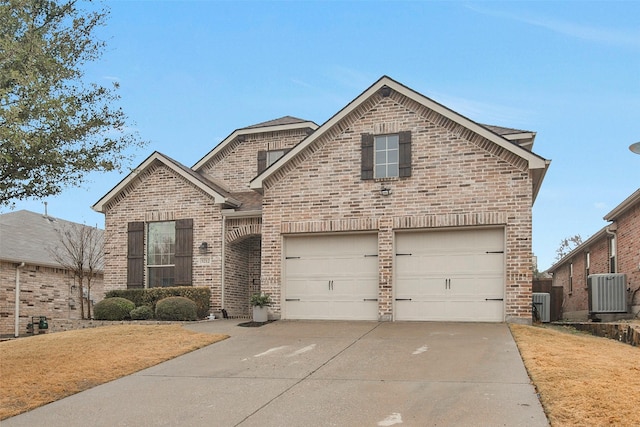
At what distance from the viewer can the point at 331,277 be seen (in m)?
16.3

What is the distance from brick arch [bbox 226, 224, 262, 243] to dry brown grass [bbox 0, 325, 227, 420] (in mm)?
4263

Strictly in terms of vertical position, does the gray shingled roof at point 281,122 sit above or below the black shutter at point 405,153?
above

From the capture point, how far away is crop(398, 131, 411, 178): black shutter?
15742 mm

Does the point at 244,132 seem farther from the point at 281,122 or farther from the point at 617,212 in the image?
the point at 617,212

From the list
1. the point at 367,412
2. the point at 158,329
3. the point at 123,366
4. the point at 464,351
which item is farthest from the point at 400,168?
the point at 367,412

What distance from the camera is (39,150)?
1065 cm

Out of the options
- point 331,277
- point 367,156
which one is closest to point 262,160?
point 367,156

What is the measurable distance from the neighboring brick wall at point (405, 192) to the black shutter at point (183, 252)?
325cm

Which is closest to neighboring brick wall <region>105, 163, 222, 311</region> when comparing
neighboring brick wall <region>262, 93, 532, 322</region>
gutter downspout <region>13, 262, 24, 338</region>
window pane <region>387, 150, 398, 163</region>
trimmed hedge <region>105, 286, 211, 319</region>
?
trimmed hedge <region>105, 286, 211, 319</region>

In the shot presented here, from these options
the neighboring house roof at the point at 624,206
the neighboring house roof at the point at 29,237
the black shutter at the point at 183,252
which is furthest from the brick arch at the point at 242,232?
the neighboring house roof at the point at 624,206

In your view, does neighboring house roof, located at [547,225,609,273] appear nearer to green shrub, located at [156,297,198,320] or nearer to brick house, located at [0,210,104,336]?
green shrub, located at [156,297,198,320]

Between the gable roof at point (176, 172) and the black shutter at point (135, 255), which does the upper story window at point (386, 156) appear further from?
the black shutter at point (135, 255)

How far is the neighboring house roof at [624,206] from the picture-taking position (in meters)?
16.9

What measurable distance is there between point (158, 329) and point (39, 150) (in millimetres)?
5715
